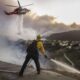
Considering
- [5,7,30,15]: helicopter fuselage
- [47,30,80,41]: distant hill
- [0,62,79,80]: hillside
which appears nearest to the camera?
[0,62,79,80]: hillside

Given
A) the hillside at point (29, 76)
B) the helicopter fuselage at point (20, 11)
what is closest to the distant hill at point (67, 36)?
the helicopter fuselage at point (20, 11)

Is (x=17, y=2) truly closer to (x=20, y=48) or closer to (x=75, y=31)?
(x=20, y=48)

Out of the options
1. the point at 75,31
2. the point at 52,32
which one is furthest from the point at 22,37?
the point at 75,31

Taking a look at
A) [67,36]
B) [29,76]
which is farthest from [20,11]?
[29,76]

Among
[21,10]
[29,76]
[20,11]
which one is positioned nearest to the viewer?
[29,76]

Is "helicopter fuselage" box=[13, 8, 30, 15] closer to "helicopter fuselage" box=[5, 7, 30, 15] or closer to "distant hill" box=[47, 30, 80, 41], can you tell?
"helicopter fuselage" box=[5, 7, 30, 15]

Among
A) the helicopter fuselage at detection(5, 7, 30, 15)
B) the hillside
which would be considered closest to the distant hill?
the helicopter fuselage at detection(5, 7, 30, 15)

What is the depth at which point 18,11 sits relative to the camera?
1986 inches

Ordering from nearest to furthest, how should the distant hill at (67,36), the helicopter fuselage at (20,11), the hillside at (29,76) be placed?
1. the hillside at (29,76)
2. the helicopter fuselage at (20,11)
3. the distant hill at (67,36)

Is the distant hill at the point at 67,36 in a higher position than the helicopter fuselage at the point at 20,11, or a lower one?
lower

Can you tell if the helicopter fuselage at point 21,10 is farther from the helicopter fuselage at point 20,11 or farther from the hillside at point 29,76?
the hillside at point 29,76

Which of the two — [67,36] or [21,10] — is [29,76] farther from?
[67,36]

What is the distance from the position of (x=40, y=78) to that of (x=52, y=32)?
35096 millimetres

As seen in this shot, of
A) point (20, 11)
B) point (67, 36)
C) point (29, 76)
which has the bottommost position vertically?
point (67, 36)
